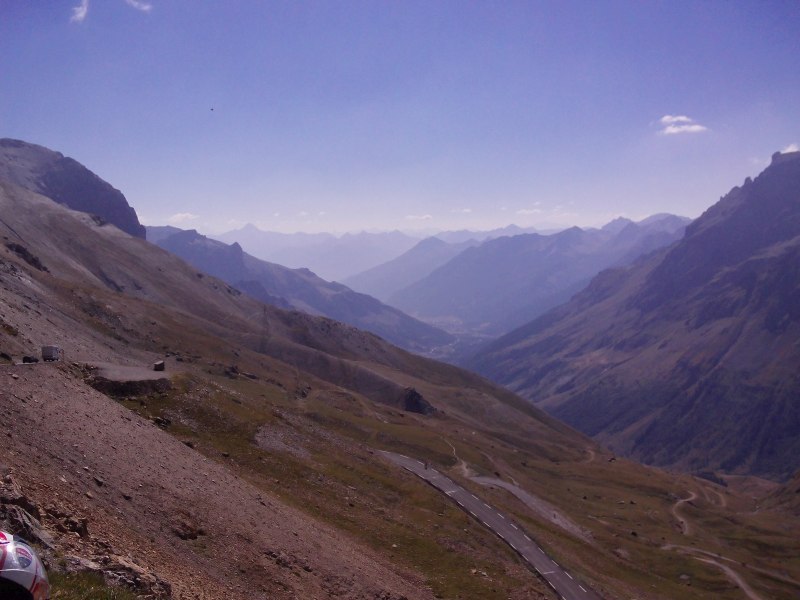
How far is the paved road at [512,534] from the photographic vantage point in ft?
193

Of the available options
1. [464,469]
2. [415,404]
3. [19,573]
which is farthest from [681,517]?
[19,573]

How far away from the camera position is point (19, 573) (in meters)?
12.2

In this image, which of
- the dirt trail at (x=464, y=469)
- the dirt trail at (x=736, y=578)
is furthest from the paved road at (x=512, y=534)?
the dirt trail at (x=736, y=578)

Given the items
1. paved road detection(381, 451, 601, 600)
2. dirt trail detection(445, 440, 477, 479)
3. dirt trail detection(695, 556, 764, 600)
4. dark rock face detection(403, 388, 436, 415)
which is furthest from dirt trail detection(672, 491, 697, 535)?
paved road detection(381, 451, 601, 600)

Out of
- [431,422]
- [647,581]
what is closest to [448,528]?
[647,581]

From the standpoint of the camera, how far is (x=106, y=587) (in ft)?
57.0

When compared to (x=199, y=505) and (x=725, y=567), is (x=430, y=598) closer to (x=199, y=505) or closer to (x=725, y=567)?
(x=199, y=505)

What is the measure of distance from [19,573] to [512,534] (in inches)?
2417

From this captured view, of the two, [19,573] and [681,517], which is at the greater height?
[19,573]

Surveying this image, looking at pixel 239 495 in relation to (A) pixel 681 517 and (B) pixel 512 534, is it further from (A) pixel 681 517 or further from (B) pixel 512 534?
(A) pixel 681 517

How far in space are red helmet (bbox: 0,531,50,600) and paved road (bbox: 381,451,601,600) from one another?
171 ft

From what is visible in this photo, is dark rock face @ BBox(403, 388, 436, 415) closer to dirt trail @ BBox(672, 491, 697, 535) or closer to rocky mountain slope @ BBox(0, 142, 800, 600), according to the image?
rocky mountain slope @ BBox(0, 142, 800, 600)

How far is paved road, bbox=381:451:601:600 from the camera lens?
5875cm

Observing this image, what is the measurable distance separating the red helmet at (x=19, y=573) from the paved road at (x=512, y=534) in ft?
171
